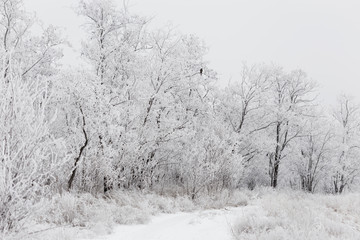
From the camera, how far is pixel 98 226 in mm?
7383

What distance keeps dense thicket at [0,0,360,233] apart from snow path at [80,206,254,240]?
2.14 metres

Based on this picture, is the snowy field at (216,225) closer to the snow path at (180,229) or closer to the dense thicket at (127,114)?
the snow path at (180,229)

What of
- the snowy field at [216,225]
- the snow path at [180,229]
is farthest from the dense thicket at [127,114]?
the snow path at [180,229]

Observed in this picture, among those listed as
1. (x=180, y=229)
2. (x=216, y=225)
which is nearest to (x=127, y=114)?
(x=180, y=229)

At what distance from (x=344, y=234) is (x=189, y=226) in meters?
3.65

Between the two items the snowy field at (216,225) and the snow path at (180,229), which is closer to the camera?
the snowy field at (216,225)

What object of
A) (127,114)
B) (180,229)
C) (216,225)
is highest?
(127,114)

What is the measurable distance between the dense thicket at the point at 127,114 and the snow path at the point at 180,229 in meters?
2.14

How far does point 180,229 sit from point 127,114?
6811mm

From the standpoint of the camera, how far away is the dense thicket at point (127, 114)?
15.2 feet

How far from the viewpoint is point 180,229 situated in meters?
8.09

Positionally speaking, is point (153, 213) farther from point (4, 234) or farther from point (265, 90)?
point (265, 90)

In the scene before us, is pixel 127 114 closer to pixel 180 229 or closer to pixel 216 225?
pixel 180 229

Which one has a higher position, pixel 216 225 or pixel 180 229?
pixel 216 225
